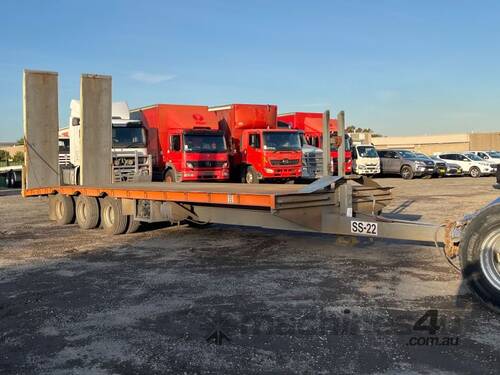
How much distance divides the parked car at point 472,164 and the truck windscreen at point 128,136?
72.7 ft

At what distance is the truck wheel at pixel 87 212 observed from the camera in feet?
38.9

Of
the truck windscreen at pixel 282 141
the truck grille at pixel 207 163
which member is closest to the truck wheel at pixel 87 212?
the truck grille at pixel 207 163

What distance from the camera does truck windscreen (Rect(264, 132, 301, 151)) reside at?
21016 millimetres

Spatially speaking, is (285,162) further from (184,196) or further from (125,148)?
(184,196)

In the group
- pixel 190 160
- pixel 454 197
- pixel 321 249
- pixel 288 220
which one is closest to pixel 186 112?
pixel 190 160

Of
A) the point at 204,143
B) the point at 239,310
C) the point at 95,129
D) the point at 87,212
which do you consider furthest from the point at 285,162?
the point at 239,310

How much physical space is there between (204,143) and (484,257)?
51.0ft

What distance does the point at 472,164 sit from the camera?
3231 cm

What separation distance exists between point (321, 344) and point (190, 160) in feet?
50.8

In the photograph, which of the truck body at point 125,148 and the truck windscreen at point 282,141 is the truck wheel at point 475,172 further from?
the truck body at point 125,148

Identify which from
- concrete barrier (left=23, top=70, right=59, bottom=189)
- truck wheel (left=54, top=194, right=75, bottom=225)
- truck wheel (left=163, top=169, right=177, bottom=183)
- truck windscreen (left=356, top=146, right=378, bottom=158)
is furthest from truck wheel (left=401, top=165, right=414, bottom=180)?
truck wheel (left=54, top=194, right=75, bottom=225)

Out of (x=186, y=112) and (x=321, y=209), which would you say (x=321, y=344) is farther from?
(x=186, y=112)

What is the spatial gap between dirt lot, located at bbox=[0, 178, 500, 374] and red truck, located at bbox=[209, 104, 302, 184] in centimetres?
1112

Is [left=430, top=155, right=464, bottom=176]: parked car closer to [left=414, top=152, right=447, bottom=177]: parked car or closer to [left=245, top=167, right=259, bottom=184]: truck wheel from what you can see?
[left=414, top=152, right=447, bottom=177]: parked car
